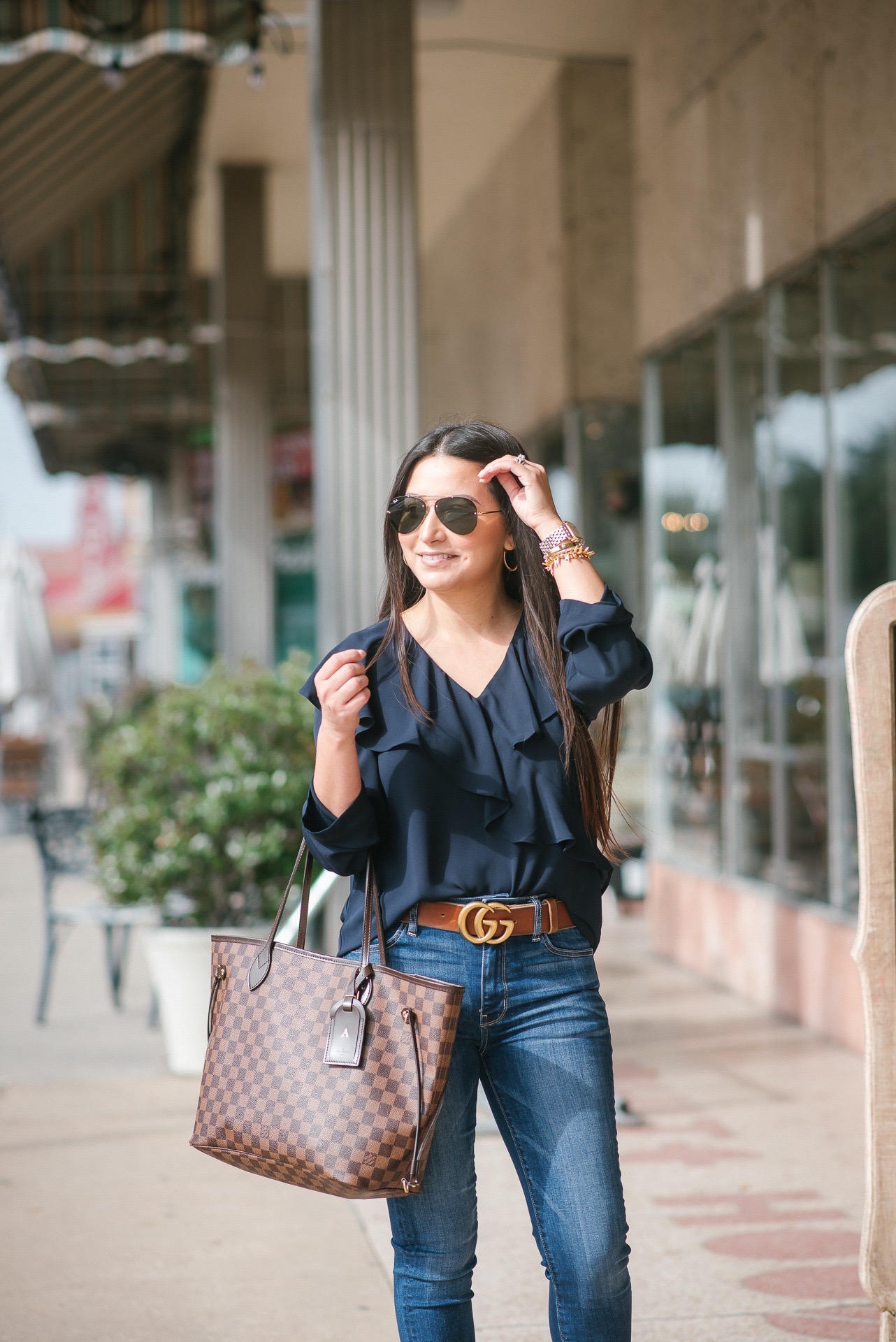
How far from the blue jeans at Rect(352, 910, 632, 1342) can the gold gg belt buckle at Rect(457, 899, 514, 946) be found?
0.06ft

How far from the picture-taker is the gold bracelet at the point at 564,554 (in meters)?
2.49

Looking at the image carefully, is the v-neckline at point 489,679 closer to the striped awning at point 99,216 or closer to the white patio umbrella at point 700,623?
the striped awning at point 99,216

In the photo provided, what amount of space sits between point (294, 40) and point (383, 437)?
5.95 metres

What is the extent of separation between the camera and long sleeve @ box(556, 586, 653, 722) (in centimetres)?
240

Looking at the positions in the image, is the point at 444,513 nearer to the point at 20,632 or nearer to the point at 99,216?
the point at 99,216

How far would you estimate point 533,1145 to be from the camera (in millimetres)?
2379

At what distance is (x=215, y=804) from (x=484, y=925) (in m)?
3.96

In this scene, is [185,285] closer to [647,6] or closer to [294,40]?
[294,40]

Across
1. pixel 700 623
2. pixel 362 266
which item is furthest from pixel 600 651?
pixel 700 623

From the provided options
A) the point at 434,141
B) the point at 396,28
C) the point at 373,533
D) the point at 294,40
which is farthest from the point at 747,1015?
the point at 434,141

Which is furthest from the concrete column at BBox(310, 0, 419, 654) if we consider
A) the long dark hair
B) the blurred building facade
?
the long dark hair

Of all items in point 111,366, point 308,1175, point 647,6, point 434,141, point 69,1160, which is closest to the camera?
point 308,1175

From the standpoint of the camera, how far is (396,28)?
21.1 ft

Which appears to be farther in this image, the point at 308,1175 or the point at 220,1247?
the point at 220,1247
